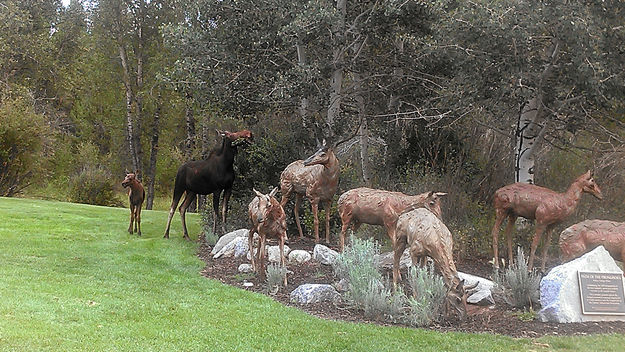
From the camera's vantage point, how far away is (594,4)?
32.8 ft

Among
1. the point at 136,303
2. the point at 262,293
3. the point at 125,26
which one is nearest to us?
the point at 136,303

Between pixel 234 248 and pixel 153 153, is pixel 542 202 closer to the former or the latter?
pixel 234 248

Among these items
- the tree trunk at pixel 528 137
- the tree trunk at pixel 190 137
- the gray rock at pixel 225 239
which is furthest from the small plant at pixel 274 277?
the tree trunk at pixel 190 137

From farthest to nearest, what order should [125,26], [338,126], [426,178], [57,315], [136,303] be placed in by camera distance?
[125,26], [338,126], [426,178], [136,303], [57,315]

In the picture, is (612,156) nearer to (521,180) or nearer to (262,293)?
(521,180)

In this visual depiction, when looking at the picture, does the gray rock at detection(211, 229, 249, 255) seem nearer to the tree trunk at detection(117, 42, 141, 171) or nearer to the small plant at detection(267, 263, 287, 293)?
the small plant at detection(267, 263, 287, 293)

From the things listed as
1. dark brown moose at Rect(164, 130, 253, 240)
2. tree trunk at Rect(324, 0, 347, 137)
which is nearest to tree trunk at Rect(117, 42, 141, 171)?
dark brown moose at Rect(164, 130, 253, 240)

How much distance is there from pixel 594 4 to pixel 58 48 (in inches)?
1098

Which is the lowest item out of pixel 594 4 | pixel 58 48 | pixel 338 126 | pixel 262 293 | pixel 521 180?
pixel 262 293

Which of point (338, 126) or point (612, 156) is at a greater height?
point (338, 126)

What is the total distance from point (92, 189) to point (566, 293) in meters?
23.0

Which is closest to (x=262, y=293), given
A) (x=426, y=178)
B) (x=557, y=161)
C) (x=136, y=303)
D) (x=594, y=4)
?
(x=136, y=303)

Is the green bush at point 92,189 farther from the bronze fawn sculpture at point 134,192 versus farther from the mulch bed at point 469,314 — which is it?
the mulch bed at point 469,314

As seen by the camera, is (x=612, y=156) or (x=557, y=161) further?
(x=557, y=161)
